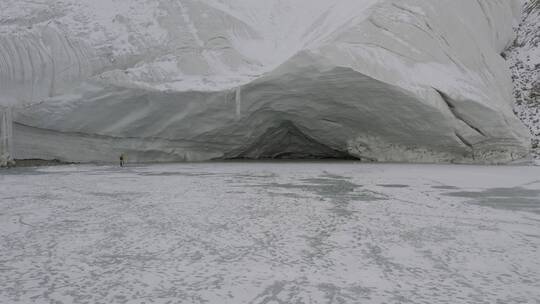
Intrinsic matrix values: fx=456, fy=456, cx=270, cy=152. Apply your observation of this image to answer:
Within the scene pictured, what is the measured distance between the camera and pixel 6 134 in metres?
11.0

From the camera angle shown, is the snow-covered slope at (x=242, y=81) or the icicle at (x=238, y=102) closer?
the snow-covered slope at (x=242, y=81)

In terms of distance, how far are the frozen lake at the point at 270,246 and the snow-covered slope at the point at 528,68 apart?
7.36m

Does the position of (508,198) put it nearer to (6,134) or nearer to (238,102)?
(238,102)

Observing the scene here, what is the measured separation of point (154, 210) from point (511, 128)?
356 inches

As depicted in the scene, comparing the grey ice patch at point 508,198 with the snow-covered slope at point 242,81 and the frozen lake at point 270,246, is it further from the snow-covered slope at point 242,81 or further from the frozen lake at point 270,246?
the snow-covered slope at point 242,81

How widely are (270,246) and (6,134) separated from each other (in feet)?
33.8

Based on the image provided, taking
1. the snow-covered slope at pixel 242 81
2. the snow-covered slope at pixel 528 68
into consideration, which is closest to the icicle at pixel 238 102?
the snow-covered slope at pixel 242 81

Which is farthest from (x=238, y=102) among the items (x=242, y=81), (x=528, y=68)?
(x=528, y=68)

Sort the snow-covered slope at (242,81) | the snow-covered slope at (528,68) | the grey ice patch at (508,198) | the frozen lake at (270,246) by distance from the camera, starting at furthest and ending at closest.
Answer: the snow-covered slope at (528,68) → the snow-covered slope at (242,81) → the grey ice patch at (508,198) → the frozen lake at (270,246)

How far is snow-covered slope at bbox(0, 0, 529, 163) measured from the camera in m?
10.2

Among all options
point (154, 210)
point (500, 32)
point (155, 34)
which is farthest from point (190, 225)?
point (500, 32)

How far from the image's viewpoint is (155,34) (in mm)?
11750

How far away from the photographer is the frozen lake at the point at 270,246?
222cm

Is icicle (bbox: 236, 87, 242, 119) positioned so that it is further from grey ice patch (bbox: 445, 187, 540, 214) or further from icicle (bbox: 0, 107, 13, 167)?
grey ice patch (bbox: 445, 187, 540, 214)
